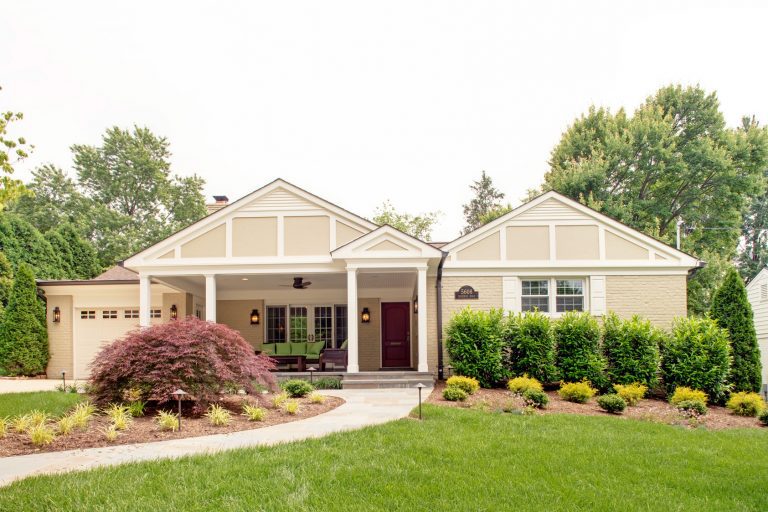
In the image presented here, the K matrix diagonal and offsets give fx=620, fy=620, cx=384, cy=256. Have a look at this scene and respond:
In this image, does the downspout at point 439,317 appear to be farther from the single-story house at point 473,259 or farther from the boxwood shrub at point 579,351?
the boxwood shrub at point 579,351

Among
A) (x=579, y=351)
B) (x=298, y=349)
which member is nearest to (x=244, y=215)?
(x=298, y=349)

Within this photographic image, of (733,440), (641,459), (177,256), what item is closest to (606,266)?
(733,440)

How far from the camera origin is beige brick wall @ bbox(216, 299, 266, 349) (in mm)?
19000

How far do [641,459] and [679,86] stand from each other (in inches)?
951

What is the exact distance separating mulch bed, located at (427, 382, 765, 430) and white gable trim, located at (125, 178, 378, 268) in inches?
209

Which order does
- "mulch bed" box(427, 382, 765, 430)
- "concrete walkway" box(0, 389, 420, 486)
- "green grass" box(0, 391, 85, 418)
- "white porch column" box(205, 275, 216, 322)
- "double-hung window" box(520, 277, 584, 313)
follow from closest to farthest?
"concrete walkway" box(0, 389, 420, 486) < "green grass" box(0, 391, 85, 418) < "mulch bed" box(427, 382, 765, 430) < "white porch column" box(205, 275, 216, 322) < "double-hung window" box(520, 277, 584, 313)

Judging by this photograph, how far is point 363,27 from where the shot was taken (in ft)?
37.0

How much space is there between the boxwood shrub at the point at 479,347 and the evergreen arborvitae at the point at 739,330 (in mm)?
5193

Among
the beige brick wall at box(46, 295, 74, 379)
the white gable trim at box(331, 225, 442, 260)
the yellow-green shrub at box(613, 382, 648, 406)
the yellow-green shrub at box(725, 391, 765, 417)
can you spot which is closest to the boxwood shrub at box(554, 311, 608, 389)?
the yellow-green shrub at box(613, 382, 648, 406)

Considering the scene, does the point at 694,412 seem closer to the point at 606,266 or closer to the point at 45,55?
the point at 606,266

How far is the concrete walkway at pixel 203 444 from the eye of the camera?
19.8 ft

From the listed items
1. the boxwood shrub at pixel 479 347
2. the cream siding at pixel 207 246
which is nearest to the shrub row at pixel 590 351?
the boxwood shrub at pixel 479 347

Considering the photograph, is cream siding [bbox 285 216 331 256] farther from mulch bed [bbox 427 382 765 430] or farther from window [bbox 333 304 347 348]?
mulch bed [bbox 427 382 765 430]

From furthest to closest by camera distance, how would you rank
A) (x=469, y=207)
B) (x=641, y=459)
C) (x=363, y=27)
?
(x=469, y=207) → (x=363, y=27) → (x=641, y=459)
